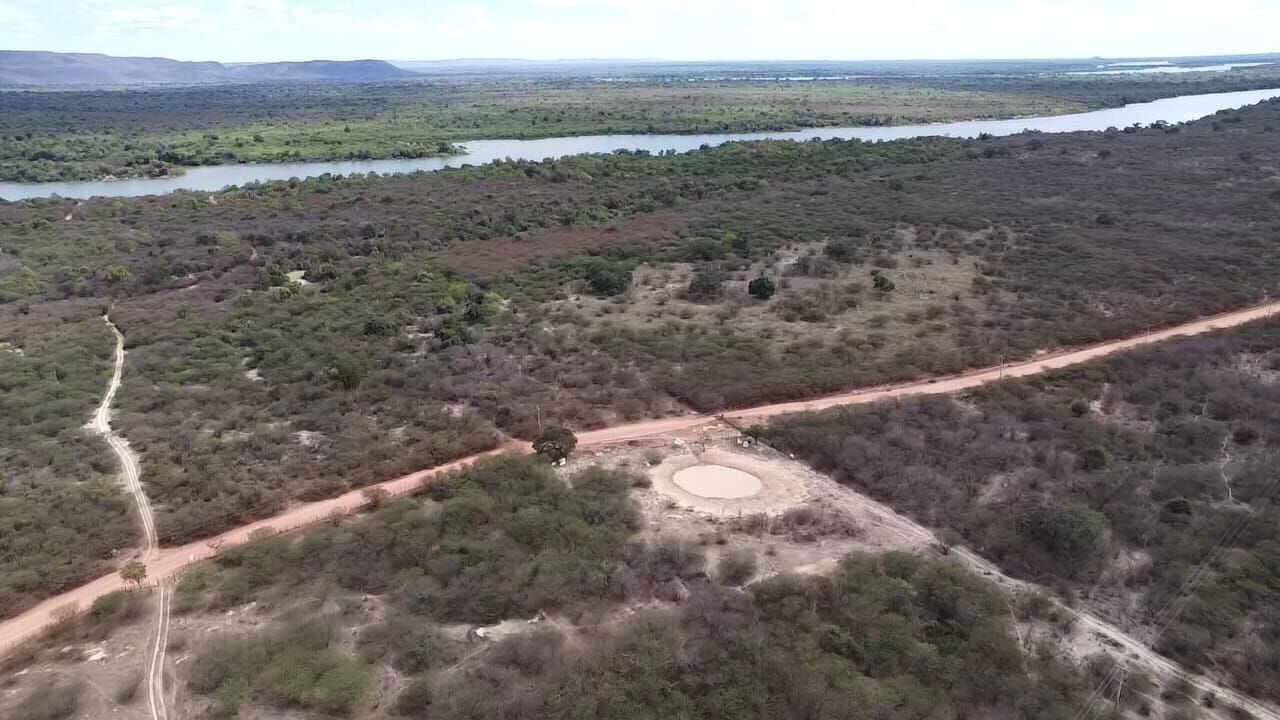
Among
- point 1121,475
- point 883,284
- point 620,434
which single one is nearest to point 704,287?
point 883,284

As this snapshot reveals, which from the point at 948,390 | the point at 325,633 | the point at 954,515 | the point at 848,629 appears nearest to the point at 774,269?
the point at 948,390

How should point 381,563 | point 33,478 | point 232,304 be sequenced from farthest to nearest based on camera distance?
point 232,304, point 33,478, point 381,563

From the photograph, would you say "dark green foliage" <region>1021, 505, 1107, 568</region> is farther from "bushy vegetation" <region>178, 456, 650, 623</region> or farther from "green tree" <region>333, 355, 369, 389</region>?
"green tree" <region>333, 355, 369, 389</region>

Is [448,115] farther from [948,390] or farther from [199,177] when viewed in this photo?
[948,390]

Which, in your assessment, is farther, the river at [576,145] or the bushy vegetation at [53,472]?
the river at [576,145]

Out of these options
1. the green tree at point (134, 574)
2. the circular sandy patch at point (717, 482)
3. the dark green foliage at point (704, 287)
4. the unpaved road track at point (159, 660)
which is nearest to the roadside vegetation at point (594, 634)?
the unpaved road track at point (159, 660)

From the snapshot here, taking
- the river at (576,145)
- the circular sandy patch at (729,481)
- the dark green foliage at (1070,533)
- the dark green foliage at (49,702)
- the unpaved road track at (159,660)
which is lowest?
the unpaved road track at (159,660)

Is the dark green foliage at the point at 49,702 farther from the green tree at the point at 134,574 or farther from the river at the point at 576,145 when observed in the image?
the river at the point at 576,145
